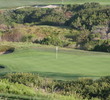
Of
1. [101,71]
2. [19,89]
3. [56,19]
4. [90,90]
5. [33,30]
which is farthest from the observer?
[56,19]

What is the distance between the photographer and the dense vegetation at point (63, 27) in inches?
1158

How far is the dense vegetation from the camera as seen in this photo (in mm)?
29422

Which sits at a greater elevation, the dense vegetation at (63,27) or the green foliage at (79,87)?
the green foliage at (79,87)

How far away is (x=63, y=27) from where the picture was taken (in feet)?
150

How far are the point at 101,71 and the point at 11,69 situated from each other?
2939mm

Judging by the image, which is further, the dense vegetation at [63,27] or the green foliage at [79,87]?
the dense vegetation at [63,27]

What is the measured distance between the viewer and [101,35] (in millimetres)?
34625

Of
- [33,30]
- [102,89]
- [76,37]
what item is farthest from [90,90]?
[33,30]

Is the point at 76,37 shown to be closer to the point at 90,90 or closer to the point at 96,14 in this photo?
the point at 96,14

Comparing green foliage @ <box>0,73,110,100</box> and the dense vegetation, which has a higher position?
green foliage @ <box>0,73,110,100</box>

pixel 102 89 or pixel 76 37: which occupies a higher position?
pixel 102 89

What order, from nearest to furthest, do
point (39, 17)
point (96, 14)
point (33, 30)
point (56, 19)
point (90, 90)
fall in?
point (90, 90) → point (33, 30) → point (96, 14) → point (56, 19) → point (39, 17)

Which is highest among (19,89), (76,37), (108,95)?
(19,89)

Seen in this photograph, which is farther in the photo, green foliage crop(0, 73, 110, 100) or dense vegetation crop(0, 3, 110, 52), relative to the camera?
dense vegetation crop(0, 3, 110, 52)
